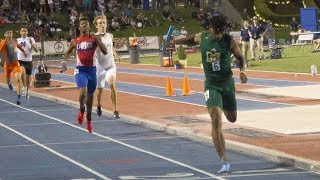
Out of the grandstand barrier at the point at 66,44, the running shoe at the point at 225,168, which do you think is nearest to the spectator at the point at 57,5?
the grandstand barrier at the point at 66,44

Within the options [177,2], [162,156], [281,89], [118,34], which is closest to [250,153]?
[162,156]

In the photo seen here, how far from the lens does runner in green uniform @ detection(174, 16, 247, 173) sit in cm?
1416

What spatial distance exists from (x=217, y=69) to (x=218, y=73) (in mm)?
73

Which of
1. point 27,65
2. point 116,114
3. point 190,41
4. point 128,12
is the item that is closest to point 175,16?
point 128,12

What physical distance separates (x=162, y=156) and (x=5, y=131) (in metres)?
6.13

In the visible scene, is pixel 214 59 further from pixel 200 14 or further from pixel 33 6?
pixel 200 14

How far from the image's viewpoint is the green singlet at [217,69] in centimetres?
1426

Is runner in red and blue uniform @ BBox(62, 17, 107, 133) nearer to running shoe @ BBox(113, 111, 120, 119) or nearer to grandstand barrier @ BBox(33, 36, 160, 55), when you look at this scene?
running shoe @ BBox(113, 111, 120, 119)

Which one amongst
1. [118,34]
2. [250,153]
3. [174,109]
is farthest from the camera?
[118,34]

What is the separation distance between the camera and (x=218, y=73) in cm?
1438

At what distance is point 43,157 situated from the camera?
16688 millimetres

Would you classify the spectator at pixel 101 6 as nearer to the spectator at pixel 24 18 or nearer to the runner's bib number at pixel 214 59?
the spectator at pixel 24 18

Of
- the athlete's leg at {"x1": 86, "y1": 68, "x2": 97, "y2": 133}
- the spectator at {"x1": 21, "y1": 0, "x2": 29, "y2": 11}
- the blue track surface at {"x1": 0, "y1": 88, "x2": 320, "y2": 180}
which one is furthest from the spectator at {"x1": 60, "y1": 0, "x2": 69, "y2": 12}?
the athlete's leg at {"x1": 86, "y1": 68, "x2": 97, "y2": 133}

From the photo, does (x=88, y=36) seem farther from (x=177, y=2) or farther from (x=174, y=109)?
(x=177, y=2)
